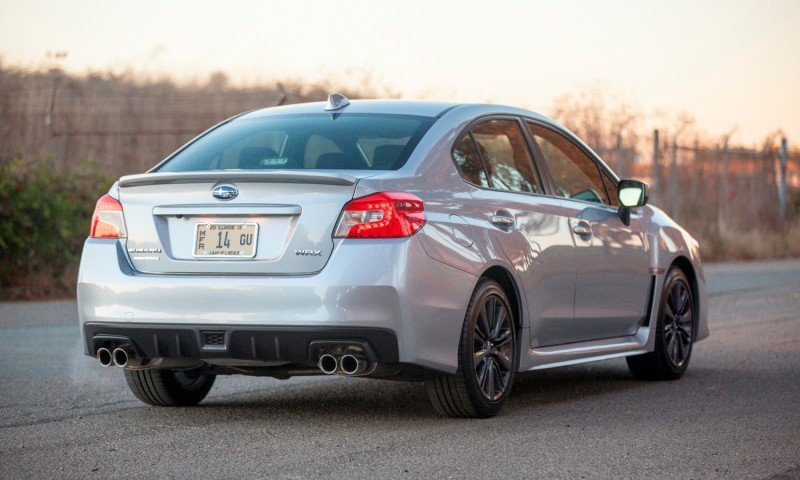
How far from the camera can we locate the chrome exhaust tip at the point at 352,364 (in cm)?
605

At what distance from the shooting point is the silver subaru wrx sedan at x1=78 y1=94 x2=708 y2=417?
602 centimetres

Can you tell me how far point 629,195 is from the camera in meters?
8.31

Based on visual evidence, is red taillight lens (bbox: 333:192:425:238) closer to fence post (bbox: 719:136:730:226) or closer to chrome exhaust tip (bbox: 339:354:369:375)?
A: chrome exhaust tip (bbox: 339:354:369:375)

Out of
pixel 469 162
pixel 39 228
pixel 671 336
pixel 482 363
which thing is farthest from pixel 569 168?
pixel 39 228

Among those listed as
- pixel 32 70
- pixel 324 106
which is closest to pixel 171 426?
pixel 324 106

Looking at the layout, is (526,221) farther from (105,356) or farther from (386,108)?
(105,356)

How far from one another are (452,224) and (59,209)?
885 cm

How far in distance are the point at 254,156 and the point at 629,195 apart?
8.51 ft

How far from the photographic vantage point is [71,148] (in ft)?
68.3

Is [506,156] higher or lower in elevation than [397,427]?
higher

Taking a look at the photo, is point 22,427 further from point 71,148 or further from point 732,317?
point 71,148

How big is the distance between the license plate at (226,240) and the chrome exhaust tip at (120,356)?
63 centimetres

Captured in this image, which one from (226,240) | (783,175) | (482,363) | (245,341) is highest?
(226,240)

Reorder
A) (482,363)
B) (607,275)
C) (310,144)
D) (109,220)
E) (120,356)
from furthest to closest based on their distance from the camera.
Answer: (607,275) < (310,144) < (482,363) < (109,220) < (120,356)
